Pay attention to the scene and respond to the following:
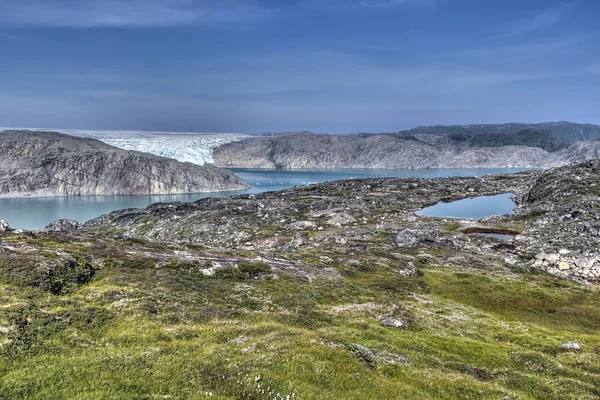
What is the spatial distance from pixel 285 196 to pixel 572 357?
14558cm

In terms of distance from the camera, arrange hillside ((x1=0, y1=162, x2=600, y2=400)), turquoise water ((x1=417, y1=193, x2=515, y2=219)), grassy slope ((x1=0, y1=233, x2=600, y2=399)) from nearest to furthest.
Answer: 1. grassy slope ((x1=0, y1=233, x2=600, y2=399))
2. hillside ((x1=0, y1=162, x2=600, y2=400))
3. turquoise water ((x1=417, y1=193, x2=515, y2=219))

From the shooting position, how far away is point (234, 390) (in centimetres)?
1573

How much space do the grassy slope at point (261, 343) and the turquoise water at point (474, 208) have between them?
3538 inches

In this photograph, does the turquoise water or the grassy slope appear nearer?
the grassy slope

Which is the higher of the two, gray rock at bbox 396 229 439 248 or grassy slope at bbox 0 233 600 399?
grassy slope at bbox 0 233 600 399

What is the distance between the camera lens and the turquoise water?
4931 inches

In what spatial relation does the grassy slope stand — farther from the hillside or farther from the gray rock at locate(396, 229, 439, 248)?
the gray rock at locate(396, 229, 439, 248)

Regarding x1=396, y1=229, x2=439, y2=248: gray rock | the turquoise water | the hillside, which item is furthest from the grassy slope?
the turquoise water

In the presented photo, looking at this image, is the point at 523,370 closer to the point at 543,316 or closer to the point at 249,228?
the point at 543,316

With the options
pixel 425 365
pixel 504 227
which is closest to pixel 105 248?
pixel 425 365

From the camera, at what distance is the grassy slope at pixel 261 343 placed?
Answer: 16312 mm

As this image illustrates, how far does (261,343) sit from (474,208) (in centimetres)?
13179

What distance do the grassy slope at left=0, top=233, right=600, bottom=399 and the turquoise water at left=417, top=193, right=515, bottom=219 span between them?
295 feet

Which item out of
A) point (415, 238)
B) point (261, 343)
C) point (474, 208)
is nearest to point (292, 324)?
point (261, 343)
